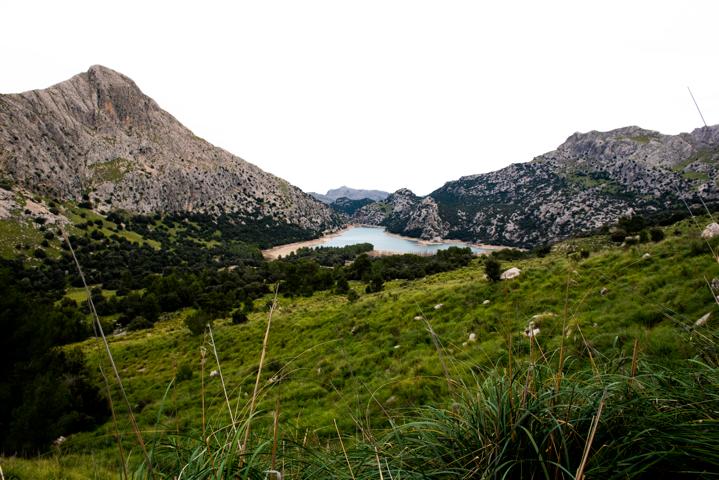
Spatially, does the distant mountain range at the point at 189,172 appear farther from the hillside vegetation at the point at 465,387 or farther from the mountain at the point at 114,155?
the hillside vegetation at the point at 465,387

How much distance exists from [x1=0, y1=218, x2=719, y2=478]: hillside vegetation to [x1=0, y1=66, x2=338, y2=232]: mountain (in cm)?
14182

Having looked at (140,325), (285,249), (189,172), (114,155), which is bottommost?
(140,325)

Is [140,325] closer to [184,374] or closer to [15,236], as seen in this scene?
[184,374]

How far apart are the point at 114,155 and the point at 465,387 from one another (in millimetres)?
195218

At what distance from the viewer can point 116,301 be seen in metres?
54.0

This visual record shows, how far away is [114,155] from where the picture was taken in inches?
5910

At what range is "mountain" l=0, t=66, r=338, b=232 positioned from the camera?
401ft

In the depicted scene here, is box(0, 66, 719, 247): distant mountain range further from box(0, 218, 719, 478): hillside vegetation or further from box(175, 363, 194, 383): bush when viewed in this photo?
box(0, 218, 719, 478): hillside vegetation

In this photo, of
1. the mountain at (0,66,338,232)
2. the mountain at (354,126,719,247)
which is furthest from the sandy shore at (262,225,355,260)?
the mountain at (354,126,719,247)

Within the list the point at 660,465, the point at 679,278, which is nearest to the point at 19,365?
the point at 660,465

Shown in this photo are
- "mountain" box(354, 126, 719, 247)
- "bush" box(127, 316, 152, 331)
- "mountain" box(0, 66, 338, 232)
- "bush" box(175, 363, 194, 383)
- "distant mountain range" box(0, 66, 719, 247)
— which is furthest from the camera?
"mountain" box(354, 126, 719, 247)

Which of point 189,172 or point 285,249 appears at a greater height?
point 189,172

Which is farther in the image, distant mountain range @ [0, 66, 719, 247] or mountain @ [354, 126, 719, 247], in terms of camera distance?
mountain @ [354, 126, 719, 247]

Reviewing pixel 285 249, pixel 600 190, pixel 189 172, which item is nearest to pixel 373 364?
pixel 285 249
